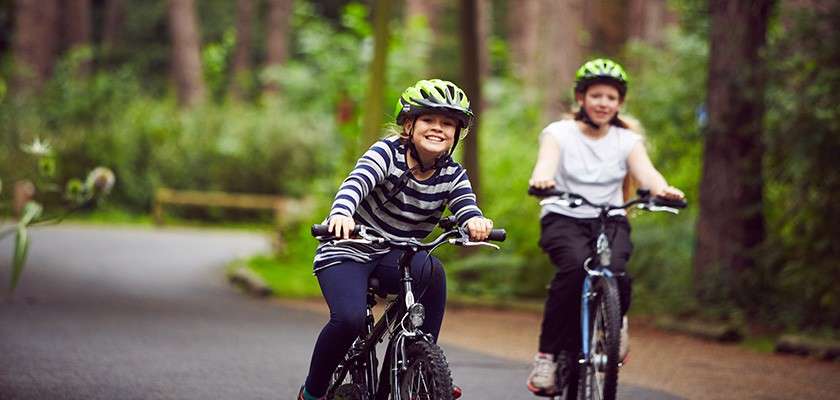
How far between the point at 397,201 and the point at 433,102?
0.47 meters

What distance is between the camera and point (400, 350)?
17.2ft

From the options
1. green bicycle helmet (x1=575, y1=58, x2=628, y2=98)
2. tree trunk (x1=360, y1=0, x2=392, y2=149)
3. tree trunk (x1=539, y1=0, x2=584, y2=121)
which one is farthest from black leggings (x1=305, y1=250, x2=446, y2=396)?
tree trunk (x1=539, y1=0, x2=584, y2=121)

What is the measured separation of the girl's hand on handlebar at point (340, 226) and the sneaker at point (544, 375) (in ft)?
7.24

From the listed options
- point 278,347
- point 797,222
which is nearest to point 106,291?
point 278,347

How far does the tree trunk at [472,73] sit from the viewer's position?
51.2 feet

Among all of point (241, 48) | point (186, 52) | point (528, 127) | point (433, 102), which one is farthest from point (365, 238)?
point (241, 48)

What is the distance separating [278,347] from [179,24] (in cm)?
3129

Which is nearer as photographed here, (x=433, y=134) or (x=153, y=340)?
(x=433, y=134)

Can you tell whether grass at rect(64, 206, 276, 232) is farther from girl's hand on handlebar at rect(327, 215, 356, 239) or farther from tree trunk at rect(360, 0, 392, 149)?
girl's hand on handlebar at rect(327, 215, 356, 239)

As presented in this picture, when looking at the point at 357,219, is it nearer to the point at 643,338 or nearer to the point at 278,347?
the point at 278,347

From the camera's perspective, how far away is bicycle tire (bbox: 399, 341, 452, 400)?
486 cm

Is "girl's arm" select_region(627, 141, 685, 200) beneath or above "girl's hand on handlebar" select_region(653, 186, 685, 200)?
above

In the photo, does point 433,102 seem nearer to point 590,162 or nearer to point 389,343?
point 389,343

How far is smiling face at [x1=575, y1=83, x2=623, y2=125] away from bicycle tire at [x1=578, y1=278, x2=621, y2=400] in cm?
105
